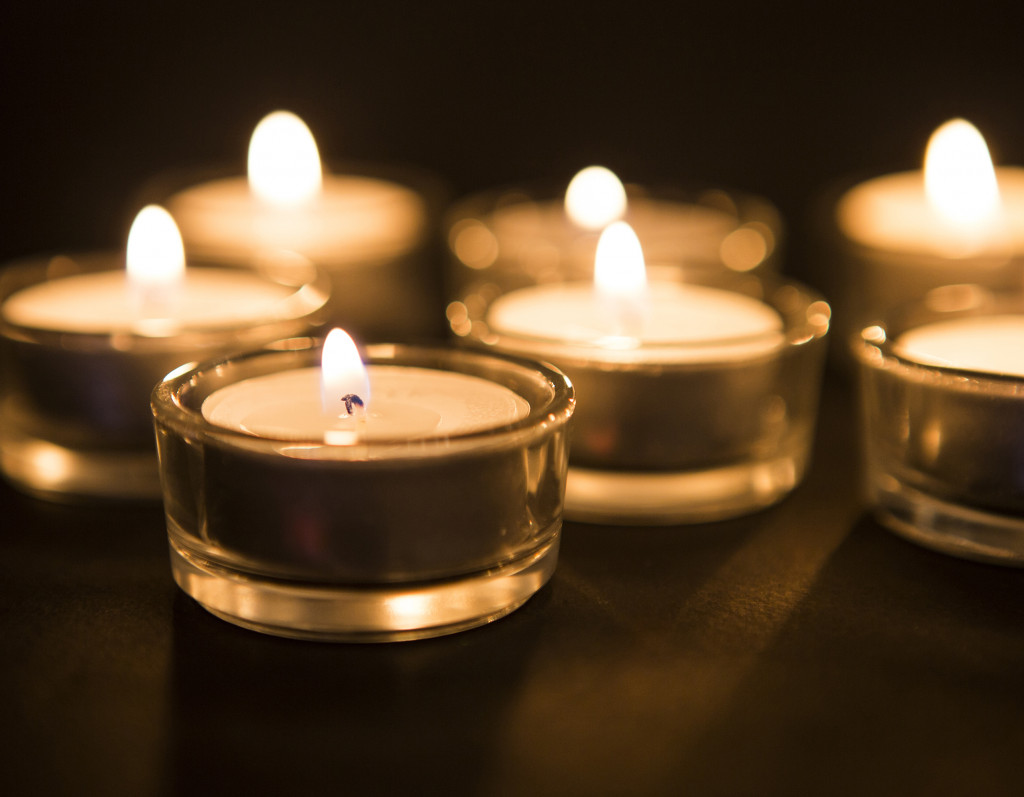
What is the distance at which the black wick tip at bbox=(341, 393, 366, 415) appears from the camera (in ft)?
2.64

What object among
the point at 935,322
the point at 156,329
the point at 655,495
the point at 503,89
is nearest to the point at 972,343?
the point at 935,322

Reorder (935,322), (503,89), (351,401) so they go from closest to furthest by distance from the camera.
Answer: (351,401)
(935,322)
(503,89)

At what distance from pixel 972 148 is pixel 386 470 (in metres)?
0.96

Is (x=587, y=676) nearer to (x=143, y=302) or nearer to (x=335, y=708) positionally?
(x=335, y=708)

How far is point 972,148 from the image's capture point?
140 centimetres

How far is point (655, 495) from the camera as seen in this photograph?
0.92 m

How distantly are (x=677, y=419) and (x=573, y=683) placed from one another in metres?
0.25

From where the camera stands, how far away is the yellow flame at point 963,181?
54.2 inches

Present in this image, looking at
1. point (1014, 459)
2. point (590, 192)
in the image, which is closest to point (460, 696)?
point (1014, 459)

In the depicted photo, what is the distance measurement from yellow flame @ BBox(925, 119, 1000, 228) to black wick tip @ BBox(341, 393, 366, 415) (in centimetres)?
82

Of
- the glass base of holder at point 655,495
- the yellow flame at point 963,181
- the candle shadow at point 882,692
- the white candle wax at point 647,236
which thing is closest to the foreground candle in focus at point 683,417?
the glass base of holder at point 655,495

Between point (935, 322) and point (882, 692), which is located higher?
point (935, 322)

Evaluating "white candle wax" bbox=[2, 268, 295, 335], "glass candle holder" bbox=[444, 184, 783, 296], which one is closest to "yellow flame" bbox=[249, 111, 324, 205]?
"glass candle holder" bbox=[444, 184, 783, 296]

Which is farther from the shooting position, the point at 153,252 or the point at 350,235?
the point at 350,235
